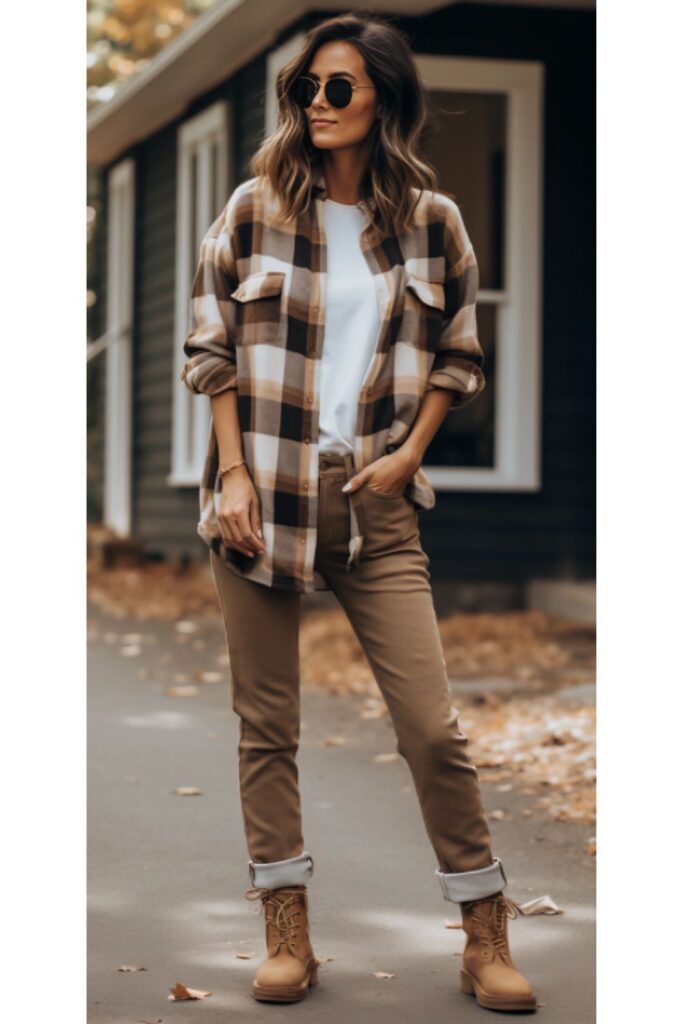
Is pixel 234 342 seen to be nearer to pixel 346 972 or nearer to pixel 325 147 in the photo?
pixel 325 147

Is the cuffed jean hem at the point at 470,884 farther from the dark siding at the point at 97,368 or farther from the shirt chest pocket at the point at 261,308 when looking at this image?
the dark siding at the point at 97,368

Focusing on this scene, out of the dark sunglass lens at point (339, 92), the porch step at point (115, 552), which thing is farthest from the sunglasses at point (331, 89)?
the porch step at point (115, 552)

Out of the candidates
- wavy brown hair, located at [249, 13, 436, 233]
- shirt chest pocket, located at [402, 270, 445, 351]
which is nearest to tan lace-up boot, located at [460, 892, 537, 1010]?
shirt chest pocket, located at [402, 270, 445, 351]

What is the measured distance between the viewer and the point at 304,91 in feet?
11.6

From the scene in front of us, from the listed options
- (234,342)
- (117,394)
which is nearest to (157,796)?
(234,342)

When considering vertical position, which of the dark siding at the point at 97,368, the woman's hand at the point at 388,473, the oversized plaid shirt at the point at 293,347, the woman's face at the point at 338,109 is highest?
the dark siding at the point at 97,368

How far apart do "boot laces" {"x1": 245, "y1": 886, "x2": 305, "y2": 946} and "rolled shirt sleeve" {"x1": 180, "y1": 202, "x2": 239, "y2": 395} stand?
3.53 ft

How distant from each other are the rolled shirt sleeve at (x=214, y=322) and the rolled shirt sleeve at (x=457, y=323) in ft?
1.44

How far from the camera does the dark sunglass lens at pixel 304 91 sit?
3529 mm

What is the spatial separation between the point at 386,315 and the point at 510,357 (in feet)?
23.0

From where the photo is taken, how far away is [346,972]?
3.80m

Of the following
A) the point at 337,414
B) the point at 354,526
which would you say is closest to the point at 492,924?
the point at 354,526

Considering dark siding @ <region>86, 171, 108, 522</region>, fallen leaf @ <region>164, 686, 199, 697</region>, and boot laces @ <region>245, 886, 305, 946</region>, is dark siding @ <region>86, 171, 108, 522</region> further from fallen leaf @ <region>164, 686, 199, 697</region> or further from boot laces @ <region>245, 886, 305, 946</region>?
boot laces @ <region>245, 886, 305, 946</region>

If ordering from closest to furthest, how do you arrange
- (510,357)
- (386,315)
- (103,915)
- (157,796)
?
(386,315) < (103,915) < (157,796) < (510,357)
